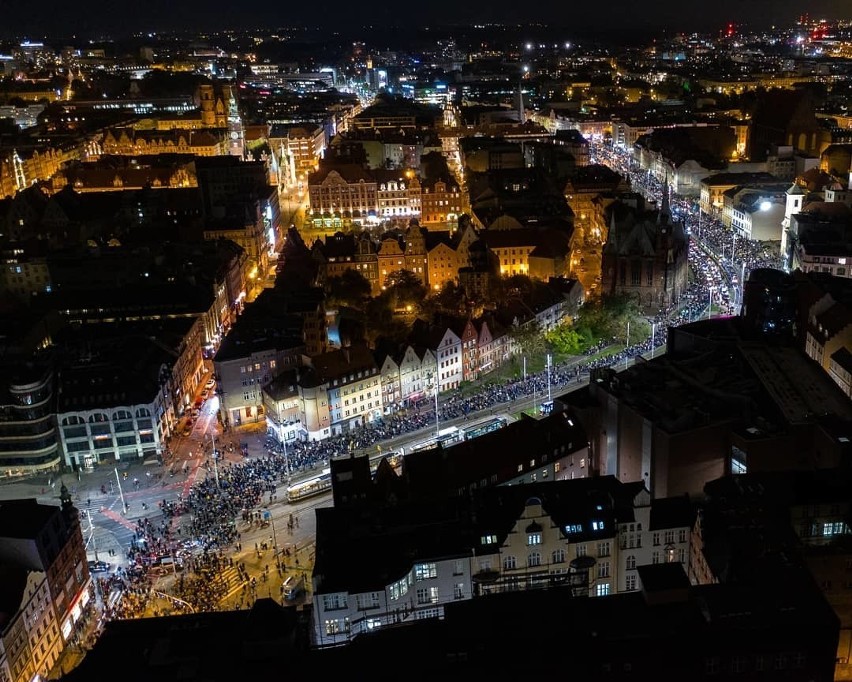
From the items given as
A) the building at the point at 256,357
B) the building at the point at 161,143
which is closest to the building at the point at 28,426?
the building at the point at 256,357

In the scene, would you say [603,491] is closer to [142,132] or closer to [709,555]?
[709,555]

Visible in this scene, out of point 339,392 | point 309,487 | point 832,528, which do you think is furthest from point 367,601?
point 339,392

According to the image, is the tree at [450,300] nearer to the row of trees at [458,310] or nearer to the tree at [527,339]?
the row of trees at [458,310]

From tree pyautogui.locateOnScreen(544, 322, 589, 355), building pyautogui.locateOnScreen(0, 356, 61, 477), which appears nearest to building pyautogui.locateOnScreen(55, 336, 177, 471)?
building pyautogui.locateOnScreen(0, 356, 61, 477)

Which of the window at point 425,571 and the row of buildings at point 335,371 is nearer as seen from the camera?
the window at point 425,571

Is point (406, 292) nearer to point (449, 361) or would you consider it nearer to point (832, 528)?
point (449, 361)
